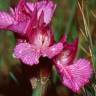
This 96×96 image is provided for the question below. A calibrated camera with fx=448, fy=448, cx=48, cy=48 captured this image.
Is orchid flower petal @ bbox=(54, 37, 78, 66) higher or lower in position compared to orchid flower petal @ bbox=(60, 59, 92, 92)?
higher

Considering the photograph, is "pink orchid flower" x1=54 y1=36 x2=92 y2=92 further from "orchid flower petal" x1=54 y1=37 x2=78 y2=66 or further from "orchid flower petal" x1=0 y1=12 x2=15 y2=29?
"orchid flower petal" x1=0 y1=12 x2=15 y2=29

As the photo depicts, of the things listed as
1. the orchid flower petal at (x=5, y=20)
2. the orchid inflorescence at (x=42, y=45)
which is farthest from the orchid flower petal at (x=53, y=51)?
the orchid flower petal at (x=5, y=20)

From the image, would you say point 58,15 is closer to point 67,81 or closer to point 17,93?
point 17,93

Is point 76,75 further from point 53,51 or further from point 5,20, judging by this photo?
point 5,20

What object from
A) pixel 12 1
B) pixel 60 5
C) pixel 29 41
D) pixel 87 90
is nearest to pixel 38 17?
pixel 29 41

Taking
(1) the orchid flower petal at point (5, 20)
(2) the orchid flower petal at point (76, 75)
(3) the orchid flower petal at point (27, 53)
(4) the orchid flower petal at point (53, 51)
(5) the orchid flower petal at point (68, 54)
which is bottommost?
(2) the orchid flower petal at point (76, 75)

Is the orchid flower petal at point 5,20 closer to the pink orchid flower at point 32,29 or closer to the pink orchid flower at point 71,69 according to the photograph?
the pink orchid flower at point 32,29

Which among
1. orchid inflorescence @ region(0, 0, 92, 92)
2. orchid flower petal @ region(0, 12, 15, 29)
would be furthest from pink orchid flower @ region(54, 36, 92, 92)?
orchid flower petal @ region(0, 12, 15, 29)

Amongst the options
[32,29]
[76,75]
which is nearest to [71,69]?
[76,75]
